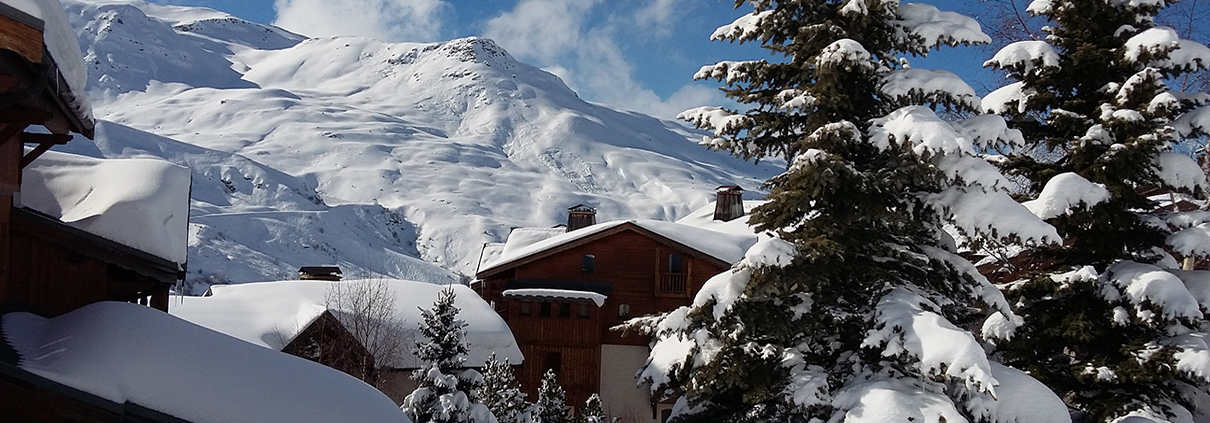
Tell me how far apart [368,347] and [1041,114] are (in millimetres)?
20519

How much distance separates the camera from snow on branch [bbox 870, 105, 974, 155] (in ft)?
26.3

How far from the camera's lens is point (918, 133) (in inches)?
326

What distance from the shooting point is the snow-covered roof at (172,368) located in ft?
22.0

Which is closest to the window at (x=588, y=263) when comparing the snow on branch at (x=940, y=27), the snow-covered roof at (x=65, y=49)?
the snow on branch at (x=940, y=27)

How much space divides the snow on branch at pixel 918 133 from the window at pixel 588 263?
82.4 feet

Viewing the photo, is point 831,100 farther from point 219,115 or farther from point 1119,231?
point 219,115

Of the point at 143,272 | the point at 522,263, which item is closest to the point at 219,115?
the point at 522,263

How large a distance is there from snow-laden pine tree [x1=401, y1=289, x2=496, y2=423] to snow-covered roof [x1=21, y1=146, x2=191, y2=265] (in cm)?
578

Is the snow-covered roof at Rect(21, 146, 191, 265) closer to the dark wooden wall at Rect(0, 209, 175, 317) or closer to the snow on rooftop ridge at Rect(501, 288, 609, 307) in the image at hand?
the dark wooden wall at Rect(0, 209, 175, 317)

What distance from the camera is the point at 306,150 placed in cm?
16675

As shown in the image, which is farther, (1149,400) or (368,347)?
(368,347)

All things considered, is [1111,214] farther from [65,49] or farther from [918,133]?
[65,49]

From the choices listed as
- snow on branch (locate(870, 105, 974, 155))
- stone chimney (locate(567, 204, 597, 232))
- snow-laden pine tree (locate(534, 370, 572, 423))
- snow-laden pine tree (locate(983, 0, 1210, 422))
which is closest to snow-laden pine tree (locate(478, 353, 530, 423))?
snow-laden pine tree (locate(534, 370, 572, 423))

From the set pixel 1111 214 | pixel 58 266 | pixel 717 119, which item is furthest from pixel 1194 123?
pixel 58 266
